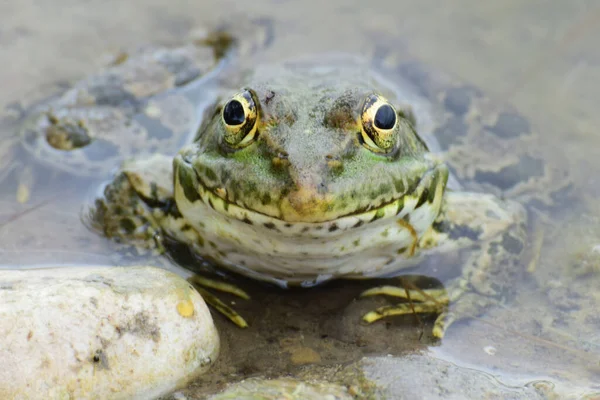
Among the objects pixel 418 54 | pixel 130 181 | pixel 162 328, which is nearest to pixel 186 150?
pixel 130 181

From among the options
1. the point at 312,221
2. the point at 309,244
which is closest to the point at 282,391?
the point at 312,221

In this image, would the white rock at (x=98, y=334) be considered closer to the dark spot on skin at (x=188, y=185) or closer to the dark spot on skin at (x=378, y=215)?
the dark spot on skin at (x=188, y=185)

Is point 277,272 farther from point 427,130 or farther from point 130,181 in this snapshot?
point 427,130

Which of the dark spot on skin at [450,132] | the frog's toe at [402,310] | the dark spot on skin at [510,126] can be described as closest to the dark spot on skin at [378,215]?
the frog's toe at [402,310]

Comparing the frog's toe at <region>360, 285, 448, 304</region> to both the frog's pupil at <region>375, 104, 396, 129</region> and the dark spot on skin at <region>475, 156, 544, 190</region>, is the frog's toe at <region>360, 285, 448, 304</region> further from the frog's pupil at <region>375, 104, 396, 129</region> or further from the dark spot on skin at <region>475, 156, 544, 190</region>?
the dark spot on skin at <region>475, 156, 544, 190</region>

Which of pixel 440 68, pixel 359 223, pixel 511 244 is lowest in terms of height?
pixel 511 244

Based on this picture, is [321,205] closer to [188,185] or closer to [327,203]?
[327,203]
